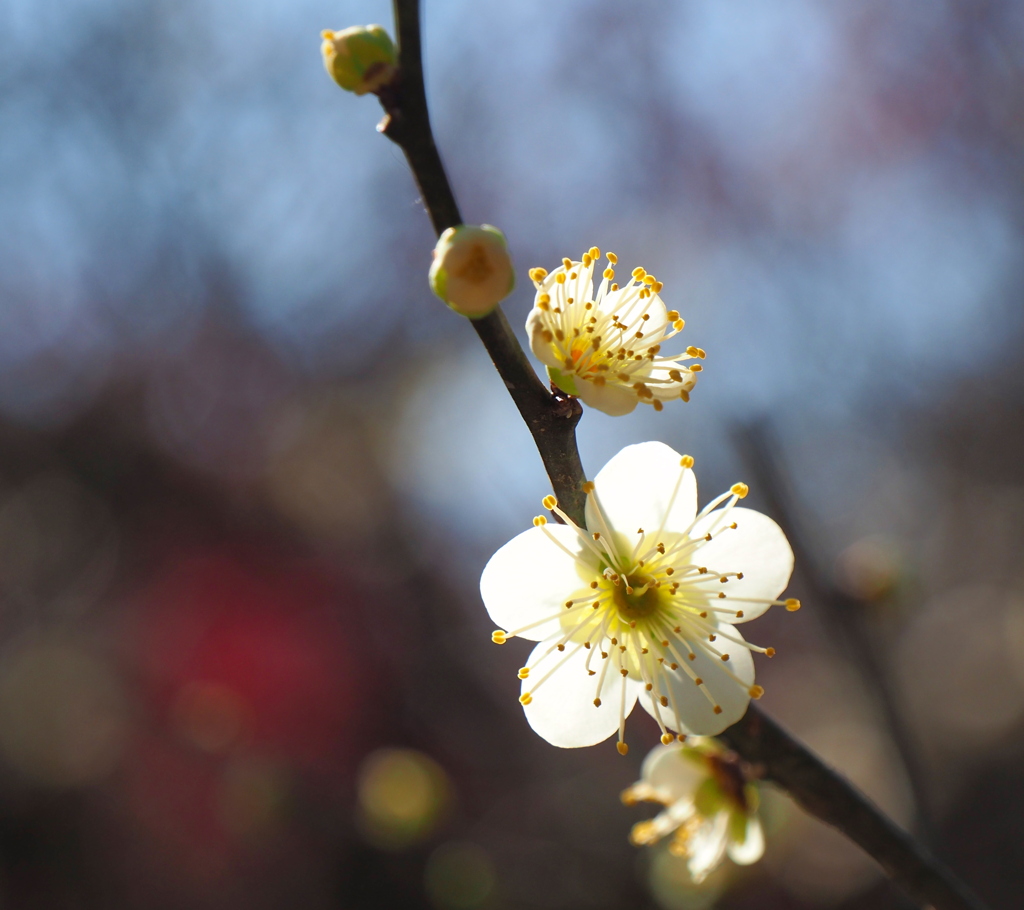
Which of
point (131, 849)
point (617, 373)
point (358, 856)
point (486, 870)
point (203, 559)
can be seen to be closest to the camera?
point (617, 373)

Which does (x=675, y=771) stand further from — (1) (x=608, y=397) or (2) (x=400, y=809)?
(2) (x=400, y=809)

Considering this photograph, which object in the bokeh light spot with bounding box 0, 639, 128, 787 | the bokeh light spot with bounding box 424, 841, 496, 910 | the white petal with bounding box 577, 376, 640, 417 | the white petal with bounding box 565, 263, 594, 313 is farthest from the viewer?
the bokeh light spot with bounding box 0, 639, 128, 787

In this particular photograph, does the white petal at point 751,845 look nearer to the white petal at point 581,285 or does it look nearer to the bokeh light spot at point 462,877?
the white petal at point 581,285

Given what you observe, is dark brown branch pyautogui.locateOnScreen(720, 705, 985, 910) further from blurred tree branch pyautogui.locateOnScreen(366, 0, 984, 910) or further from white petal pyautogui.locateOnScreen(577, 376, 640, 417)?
white petal pyautogui.locateOnScreen(577, 376, 640, 417)

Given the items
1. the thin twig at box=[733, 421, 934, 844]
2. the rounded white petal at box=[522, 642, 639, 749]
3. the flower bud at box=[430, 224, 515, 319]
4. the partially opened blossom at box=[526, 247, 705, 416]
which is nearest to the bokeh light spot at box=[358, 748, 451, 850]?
the thin twig at box=[733, 421, 934, 844]

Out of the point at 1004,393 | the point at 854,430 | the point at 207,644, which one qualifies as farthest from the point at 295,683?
the point at 1004,393

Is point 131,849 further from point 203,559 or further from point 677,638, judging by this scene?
point 677,638
